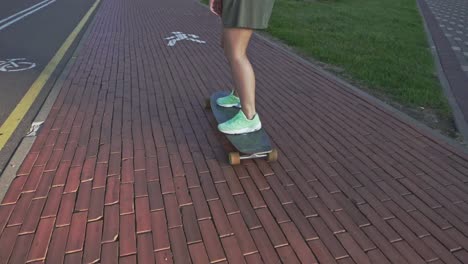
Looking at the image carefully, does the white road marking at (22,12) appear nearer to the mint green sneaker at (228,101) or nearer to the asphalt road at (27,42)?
the asphalt road at (27,42)

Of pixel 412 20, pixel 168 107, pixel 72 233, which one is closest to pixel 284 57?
pixel 168 107

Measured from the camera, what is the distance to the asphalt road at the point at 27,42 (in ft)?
13.4

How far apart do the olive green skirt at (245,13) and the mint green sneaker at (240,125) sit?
2.56 ft

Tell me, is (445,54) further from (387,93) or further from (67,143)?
(67,143)

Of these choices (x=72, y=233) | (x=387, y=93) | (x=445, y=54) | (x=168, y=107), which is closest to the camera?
(x=72, y=233)

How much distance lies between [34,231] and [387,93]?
443cm

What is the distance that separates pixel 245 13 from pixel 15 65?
4467 mm

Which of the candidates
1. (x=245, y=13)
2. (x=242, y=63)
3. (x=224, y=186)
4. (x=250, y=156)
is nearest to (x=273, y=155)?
(x=250, y=156)

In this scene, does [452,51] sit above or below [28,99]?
above

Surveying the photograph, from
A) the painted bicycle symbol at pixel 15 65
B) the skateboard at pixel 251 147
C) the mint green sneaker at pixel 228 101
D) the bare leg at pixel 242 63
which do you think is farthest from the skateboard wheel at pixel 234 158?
the painted bicycle symbol at pixel 15 65

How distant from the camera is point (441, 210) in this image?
8.45ft

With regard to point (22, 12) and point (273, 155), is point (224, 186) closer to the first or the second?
point (273, 155)

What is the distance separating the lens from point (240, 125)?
3.16 meters

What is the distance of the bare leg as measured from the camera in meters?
2.94
